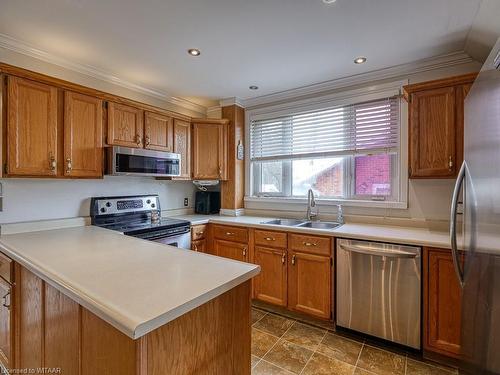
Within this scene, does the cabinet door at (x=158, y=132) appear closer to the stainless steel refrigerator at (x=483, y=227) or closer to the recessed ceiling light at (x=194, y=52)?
the recessed ceiling light at (x=194, y=52)

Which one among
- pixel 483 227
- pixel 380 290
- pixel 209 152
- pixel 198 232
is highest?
pixel 209 152

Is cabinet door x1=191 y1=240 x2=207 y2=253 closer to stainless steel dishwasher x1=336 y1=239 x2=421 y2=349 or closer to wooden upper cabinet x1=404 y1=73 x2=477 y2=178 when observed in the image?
stainless steel dishwasher x1=336 y1=239 x2=421 y2=349

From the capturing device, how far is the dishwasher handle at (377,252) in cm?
196

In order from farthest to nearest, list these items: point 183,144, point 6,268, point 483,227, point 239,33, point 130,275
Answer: point 183,144 → point 239,33 → point 6,268 → point 130,275 → point 483,227

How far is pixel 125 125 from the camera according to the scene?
2.64 m

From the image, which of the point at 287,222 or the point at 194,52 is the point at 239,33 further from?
the point at 287,222

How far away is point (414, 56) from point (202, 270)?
2.58 meters

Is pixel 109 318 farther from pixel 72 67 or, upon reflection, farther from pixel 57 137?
pixel 72 67

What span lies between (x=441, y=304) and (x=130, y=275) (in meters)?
2.11

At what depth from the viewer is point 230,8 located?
5.54ft

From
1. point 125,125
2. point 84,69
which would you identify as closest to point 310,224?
point 125,125

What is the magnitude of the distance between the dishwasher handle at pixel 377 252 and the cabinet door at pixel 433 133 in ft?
2.37

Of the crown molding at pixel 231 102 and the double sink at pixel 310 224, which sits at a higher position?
the crown molding at pixel 231 102

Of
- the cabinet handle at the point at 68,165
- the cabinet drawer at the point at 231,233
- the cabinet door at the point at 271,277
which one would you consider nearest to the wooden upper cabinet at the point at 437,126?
the cabinet door at the point at 271,277
